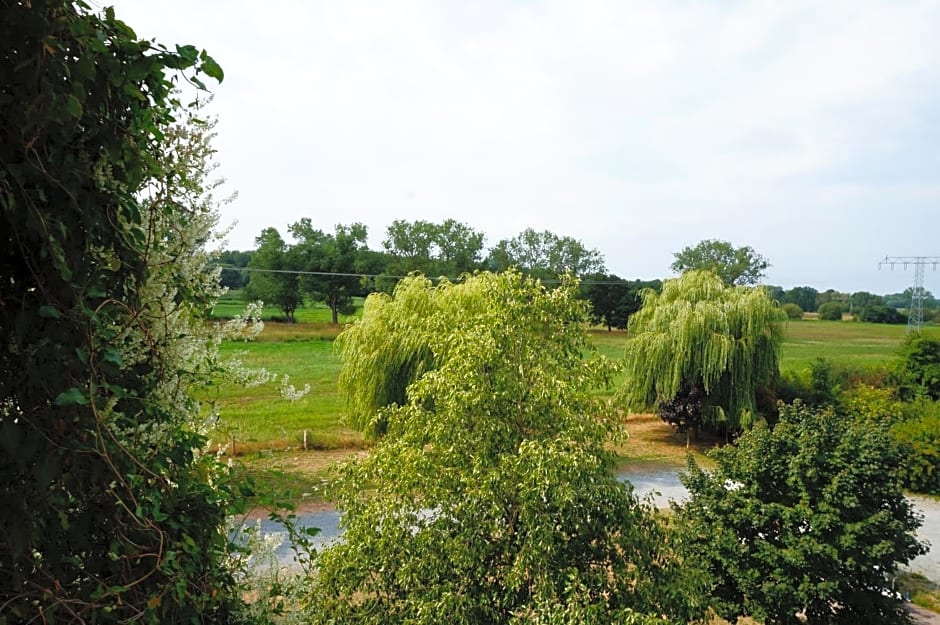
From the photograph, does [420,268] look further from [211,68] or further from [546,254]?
[211,68]

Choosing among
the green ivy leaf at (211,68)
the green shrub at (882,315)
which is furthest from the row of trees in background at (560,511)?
the green shrub at (882,315)

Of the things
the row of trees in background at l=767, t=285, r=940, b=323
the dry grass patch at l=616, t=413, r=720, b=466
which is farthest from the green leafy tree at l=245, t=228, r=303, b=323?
the row of trees in background at l=767, t=285, r=940, b=323

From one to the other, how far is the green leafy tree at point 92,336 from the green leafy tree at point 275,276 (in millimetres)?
32959

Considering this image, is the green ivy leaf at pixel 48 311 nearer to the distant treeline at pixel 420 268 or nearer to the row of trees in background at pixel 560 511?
the row of trees in background at pixel 560 511

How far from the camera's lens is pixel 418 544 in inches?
185

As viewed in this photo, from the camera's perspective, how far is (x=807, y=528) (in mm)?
7293

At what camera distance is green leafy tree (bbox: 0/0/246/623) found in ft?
4.95

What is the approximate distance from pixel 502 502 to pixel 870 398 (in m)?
17.2

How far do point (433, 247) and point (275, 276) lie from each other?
1611 centimetres

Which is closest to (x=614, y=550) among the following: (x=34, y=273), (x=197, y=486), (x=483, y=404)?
(x=483, y=404)

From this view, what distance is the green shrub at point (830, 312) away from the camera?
58156 mm

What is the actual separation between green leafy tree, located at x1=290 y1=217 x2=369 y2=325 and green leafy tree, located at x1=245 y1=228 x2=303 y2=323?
1.87 ft

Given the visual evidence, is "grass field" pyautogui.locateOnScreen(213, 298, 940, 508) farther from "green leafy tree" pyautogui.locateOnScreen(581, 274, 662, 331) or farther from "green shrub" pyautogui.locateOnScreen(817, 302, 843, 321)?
"green shrub" pyautogui.locateOnScreen(817, 302, 843, 321)

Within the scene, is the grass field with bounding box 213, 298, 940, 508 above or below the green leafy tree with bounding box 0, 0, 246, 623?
below
